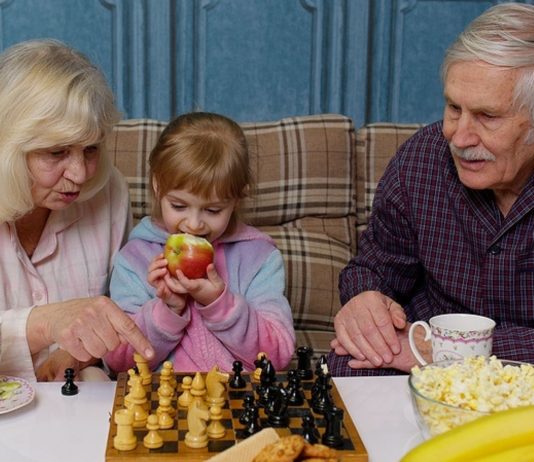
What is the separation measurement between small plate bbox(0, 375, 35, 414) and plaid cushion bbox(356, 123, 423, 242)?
173 centimetres

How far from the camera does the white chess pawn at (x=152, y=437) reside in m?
1.29

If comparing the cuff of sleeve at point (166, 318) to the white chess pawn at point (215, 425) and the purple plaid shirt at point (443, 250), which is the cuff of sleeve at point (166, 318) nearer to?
the purple plaid shirt at point (443, 250)

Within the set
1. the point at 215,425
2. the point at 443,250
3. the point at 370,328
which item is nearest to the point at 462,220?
the point at 443,250

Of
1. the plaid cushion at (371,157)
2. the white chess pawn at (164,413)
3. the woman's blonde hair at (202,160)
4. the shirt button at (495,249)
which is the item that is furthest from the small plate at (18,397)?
the plaid cushion at (371,157)

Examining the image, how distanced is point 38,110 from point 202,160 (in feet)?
1.23

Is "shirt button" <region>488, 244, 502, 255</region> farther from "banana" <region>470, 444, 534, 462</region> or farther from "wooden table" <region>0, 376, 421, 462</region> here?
"banana" <region>470, 444, 534, 462</region>

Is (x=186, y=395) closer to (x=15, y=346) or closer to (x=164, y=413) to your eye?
(x=164, y=413)

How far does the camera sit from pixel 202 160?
77.4 inches

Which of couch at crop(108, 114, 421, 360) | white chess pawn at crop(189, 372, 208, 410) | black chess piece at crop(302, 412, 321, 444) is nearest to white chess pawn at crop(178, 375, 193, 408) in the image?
white chess pawn at crop(189, 372, 208, 410)

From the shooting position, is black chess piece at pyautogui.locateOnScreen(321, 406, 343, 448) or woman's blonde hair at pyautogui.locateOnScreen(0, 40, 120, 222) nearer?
black chess piece at pyautogui.locateOnScreen(321, 406, 343, 448)

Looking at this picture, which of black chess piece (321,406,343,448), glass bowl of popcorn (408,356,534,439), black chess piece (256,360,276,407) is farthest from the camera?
black chess piece (256,360,276,407)

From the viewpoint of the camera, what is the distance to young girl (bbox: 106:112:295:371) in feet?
6.34

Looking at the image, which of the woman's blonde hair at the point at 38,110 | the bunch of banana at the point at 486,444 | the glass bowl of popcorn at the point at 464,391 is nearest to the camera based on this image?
the bunch of banana at the point at 486,444

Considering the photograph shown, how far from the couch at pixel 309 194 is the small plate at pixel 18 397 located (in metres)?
1.35
